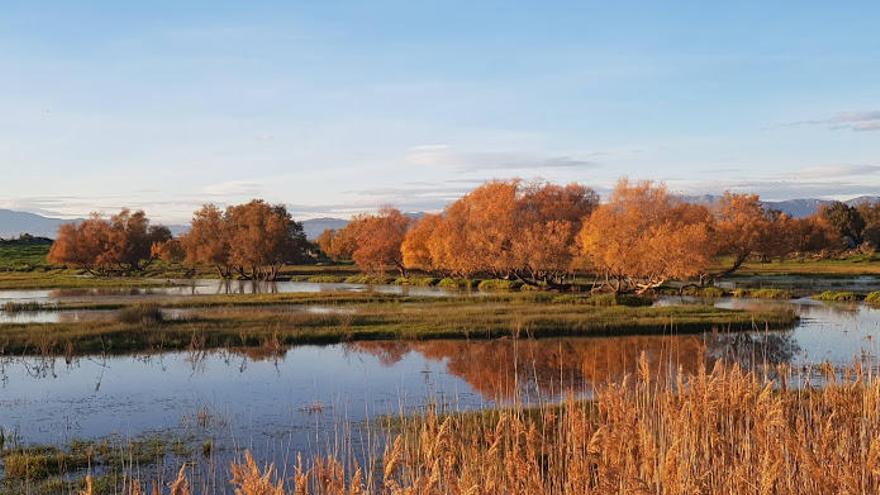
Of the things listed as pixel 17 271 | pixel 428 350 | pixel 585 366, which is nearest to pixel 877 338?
pixel 585 366

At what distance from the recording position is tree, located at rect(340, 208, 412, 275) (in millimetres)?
102500

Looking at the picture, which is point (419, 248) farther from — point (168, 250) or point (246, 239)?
point (168, 250)

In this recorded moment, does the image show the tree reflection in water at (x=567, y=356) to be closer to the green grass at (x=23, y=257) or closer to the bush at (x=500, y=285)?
the bush at (x=500, y=285)

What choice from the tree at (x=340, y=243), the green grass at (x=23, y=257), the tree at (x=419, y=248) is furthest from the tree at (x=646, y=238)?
the green grass at (x=23, y=257)

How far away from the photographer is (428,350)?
33.2 meters

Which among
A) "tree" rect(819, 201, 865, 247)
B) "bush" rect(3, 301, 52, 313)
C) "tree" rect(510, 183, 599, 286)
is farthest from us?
"tree" rect(819, 201, 865, 247)

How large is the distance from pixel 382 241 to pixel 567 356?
73.9m

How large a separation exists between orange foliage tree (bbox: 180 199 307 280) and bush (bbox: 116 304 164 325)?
57.6 metres

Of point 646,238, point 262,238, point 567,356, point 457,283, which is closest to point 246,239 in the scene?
point 262,238

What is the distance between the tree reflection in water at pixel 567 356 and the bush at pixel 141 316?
37.0 ft

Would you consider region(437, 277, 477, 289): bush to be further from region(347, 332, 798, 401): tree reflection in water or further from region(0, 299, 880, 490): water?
region(0, 299, 880, 490): water

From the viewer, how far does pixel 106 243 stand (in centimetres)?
11162

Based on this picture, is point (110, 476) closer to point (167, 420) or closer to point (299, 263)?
point (167, 420)

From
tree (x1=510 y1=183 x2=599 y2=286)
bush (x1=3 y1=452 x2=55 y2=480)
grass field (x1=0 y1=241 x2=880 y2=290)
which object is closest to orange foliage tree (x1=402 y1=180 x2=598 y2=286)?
tree (x1=510 y1=183 x2=599 y2=286)
